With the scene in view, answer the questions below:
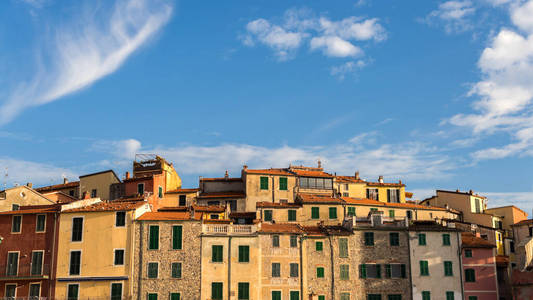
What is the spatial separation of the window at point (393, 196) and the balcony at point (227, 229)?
29872mm

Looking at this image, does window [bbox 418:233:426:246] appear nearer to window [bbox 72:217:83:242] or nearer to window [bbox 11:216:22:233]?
window [bbox 72:217:83:242]

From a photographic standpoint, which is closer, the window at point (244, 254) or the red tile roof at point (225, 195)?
the window at point (244, 254)

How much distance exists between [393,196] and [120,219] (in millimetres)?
40318

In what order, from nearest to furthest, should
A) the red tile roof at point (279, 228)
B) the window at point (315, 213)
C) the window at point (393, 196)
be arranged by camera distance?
the red tile roof at point (279, 228), the window at point (315, 213), the window at point (393, 196)

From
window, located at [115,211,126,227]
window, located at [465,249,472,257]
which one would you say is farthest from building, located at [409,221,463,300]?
window, located at [115,211,126,227]

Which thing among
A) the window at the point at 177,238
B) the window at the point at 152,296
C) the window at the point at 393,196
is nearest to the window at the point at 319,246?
the window at the point at 177,238

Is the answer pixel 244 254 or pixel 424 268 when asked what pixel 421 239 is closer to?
pixel 424 268

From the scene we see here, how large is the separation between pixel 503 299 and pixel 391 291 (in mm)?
13526

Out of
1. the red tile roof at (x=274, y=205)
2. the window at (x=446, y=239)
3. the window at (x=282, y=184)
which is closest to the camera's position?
the window at (x=446, y=239)

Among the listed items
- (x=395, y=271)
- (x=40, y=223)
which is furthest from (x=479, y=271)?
(x=40, y=223)

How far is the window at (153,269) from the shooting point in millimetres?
53156

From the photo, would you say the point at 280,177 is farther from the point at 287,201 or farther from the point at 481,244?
the point at 481,244

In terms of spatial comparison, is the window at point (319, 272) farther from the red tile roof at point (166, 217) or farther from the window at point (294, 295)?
the red tile roof at point (166, 217)

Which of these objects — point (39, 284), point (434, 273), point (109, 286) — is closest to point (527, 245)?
point (434, 273)
